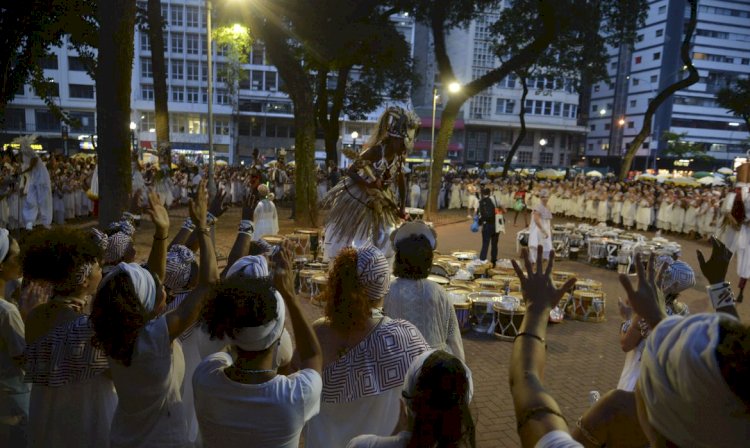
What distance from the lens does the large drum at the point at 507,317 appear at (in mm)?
7750

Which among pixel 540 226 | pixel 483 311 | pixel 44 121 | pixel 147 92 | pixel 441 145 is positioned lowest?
pixel 483 311

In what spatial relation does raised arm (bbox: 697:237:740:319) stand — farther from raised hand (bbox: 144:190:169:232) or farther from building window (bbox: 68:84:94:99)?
building window (bbox: 68:84:94:99)

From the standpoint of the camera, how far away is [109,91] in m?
7.12

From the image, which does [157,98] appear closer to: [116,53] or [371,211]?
[116,53]

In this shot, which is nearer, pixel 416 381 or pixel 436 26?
pixel 416 381

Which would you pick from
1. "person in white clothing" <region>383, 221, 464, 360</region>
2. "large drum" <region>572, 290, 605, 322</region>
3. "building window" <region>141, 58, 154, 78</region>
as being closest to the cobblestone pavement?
"large drum" <region>572, 290, 605, 322</region>

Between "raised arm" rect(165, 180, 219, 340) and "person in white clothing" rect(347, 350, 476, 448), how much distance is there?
124cm

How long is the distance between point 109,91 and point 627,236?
13590 mm

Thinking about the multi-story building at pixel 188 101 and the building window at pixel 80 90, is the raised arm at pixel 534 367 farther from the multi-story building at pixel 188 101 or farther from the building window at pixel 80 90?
the building window at pixel 80 90

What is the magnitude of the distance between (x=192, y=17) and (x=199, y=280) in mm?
68763

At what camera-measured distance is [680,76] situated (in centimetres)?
7306

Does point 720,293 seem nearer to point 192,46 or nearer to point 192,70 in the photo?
point 192,70

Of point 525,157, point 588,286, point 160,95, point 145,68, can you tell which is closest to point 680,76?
point 525,157

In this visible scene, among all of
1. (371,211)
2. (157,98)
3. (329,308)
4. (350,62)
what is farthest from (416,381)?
(350,62)
